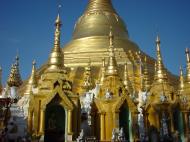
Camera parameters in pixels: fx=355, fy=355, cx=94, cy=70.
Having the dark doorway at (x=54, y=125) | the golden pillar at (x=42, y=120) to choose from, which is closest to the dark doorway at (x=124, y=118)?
the dark doorway at (x=54, y=125)

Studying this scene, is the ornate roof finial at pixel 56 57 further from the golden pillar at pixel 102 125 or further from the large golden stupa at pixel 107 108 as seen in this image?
the golden pillar at pixel 102 125

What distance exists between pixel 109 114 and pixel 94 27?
74.4 ft

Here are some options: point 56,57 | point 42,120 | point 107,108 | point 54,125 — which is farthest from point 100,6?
point 42,120

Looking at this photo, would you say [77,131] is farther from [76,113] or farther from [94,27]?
[94,27]

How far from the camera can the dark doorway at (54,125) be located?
16.4m

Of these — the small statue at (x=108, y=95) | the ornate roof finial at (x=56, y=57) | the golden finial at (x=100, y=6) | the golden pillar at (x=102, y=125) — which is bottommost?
the golden pillar at (x=102, y=125)

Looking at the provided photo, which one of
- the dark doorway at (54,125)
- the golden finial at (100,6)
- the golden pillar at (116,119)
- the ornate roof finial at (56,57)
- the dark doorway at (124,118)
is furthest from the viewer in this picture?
the golden finial at (100,6)

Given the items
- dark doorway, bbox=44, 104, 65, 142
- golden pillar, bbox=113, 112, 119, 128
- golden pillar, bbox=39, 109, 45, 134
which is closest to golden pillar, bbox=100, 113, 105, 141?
golden pillar, bbox=113, 112, 119, 128

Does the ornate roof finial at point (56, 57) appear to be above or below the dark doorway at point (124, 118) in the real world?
above

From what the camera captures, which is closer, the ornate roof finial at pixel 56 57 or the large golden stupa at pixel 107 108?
the large golden stupa at pixel 107 108

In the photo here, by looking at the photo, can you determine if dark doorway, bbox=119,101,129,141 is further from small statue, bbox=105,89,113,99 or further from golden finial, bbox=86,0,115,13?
golden finial, bbox=86,0,115,13

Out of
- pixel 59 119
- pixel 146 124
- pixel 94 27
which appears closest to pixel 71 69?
pixel 94 27

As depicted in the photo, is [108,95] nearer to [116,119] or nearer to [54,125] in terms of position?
[116,119]

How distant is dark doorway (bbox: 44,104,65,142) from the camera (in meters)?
16.4
